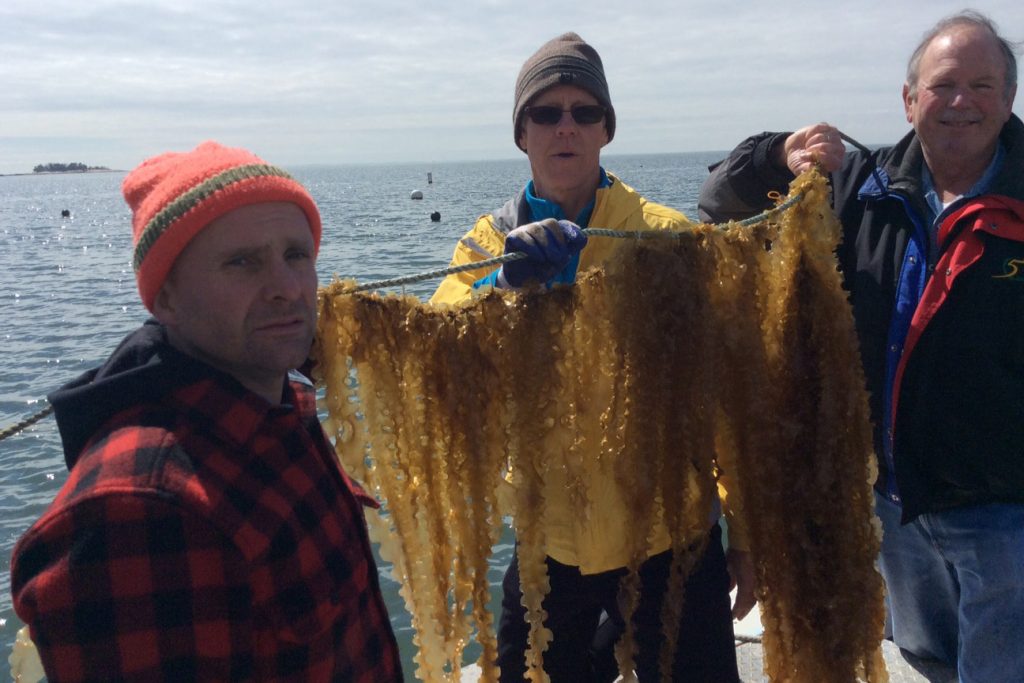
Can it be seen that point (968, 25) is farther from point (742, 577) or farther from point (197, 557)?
point (197, 557)

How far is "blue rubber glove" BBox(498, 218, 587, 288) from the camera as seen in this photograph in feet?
7.70

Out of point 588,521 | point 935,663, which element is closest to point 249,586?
point 588,521

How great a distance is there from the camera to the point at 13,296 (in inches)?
812

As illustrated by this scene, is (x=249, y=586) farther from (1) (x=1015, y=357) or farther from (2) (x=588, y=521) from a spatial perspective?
(1) (x=1015, y=357)

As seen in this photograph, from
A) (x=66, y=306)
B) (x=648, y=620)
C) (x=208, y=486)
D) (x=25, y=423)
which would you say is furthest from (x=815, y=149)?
(x=66, y=306)

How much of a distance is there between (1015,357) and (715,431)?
1052 mm

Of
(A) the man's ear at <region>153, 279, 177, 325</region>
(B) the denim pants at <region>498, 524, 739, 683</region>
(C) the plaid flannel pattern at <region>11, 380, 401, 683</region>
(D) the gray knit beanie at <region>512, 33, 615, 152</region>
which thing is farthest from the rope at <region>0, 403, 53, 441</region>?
(D) the gray knit beanie at <region>512, 33, 615, 152</region>

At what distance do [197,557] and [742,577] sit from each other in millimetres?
2237

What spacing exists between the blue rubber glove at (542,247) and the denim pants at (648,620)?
3.72 feet

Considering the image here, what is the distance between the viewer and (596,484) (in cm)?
272

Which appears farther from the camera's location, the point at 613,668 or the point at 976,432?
the point at 613,668

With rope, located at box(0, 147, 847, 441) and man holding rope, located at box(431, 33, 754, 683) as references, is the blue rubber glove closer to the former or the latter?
rope, located at box(0, 147, 847, 441)

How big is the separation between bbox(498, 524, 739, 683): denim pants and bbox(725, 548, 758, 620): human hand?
0.15m

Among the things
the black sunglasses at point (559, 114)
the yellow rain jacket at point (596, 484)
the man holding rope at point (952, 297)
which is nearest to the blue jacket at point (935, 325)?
the man holding rope at point (952, 297)
